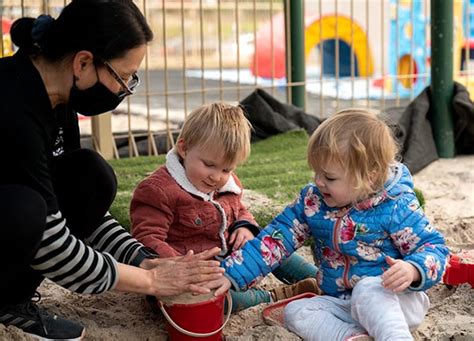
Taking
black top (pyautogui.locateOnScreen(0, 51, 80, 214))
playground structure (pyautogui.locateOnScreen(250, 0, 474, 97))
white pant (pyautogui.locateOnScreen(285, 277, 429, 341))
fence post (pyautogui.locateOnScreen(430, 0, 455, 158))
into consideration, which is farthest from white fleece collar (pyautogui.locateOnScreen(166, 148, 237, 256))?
playground structure (pyautogui.locateOnScreen(250, 0, 474, 97))

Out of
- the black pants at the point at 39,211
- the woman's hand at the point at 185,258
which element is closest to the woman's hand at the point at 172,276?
the woman's hand at the point at 185,258

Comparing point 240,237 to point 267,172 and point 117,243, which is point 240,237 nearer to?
point 117,243

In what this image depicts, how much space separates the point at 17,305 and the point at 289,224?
826 mm

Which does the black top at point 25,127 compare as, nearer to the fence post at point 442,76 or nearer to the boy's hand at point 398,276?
the boy's hand at point 398,276

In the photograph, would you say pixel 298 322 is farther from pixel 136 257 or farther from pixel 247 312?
pixel 136 257

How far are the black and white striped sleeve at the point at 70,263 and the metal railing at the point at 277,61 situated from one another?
2.52m

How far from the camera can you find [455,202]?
4180mm

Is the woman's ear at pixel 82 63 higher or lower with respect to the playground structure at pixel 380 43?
higher

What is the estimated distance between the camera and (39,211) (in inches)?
82.0

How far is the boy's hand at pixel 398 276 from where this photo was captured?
2.31 metres

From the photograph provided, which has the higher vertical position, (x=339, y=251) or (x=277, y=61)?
(x=339, y=251)

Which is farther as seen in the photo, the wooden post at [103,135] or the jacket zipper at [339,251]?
the wooden post at [103,135]

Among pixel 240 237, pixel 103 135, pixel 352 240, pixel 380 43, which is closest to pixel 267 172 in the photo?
pixel 103 135

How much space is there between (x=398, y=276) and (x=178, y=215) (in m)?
0.82
